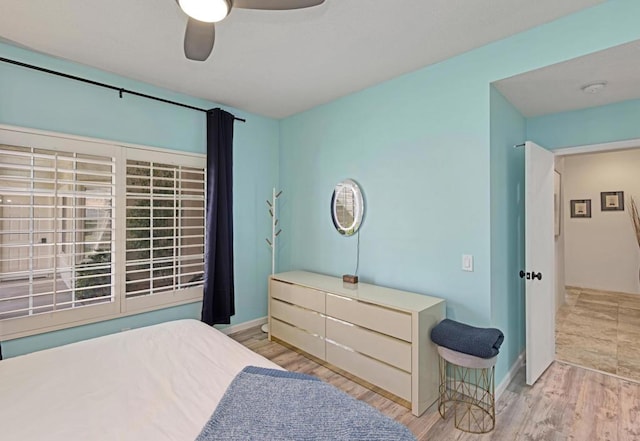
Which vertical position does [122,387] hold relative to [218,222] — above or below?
below

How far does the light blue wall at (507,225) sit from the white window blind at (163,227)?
A: 2.78m

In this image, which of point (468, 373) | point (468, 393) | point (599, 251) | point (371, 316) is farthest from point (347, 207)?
point (599, 251)

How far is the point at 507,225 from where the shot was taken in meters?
2.63

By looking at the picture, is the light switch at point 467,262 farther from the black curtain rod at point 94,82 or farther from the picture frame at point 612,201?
the picture frame at point 612,201

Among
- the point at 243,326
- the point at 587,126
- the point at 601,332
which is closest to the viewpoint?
the point at 587,126

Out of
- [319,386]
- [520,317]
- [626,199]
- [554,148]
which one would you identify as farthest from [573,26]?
[626,199]

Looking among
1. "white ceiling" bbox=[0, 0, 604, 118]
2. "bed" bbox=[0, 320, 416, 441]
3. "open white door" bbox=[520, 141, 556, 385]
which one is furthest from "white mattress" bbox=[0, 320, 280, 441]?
"open white door" bbox=[520, 141, 556, 385]

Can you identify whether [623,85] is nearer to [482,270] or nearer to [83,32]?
[482,270]

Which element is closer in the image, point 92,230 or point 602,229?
point 92,230

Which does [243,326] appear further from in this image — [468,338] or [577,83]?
[577,83]

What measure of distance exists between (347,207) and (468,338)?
1.66 meters

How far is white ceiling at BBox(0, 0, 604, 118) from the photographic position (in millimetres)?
1896

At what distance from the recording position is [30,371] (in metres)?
1.58

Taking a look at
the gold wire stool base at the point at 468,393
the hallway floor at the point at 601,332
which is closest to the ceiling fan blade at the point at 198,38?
the gold wire stool base at the point at 468,393
